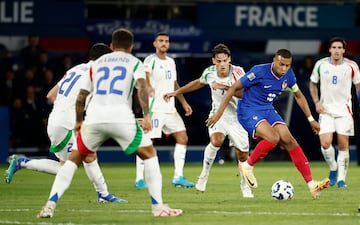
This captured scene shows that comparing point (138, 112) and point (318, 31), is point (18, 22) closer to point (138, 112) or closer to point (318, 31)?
point (138, 112)

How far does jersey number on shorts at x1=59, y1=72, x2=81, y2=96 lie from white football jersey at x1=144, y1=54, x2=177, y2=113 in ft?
14.0

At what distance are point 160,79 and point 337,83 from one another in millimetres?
3068

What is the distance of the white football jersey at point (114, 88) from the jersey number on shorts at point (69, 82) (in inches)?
109

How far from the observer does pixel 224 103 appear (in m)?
15.8

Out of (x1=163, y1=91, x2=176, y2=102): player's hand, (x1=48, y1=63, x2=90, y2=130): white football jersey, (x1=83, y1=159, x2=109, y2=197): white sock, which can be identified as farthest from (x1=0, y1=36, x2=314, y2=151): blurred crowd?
(x1=83, y1=159, x2=109, y2=197): white sock

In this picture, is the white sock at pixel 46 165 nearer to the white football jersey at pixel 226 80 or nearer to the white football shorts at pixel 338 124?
the white football jersey at pixel 226 80

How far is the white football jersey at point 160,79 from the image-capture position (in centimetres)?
2005

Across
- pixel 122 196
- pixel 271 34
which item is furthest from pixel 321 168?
pixel 122 196

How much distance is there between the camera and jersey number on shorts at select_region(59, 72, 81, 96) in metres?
15.6

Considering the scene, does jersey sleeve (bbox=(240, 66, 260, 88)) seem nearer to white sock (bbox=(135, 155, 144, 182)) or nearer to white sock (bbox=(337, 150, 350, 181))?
white sock (bbox=(135, 155, 144, 182))

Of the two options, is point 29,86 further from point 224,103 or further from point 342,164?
point 224,103

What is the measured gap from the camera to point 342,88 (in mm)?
19828

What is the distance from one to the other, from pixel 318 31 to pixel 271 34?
1.18 meters

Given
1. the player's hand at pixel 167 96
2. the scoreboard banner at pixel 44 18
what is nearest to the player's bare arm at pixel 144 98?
the player's hand at pixel 167 96
